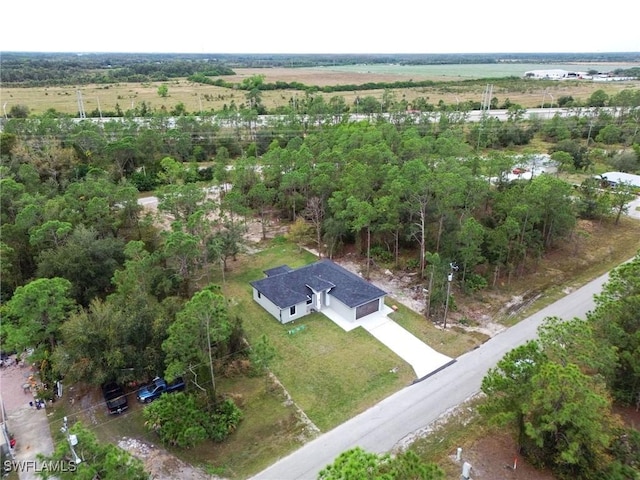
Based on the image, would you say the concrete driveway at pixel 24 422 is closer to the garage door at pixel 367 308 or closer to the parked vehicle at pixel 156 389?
the parked vehicle at pixel 156 389

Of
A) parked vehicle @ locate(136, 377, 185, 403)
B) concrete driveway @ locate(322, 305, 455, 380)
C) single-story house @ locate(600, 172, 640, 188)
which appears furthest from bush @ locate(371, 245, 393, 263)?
single-story house @ locate(600, 172, 640, 188)

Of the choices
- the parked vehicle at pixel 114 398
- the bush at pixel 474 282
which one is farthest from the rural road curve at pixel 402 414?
the parked vehicle at pixel 114 398

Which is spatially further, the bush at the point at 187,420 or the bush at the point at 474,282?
the bush at the point at 474,282

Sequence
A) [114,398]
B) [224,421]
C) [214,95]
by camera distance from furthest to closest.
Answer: [214,95], [114,398], [224,421]

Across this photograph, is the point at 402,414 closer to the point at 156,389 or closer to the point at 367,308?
the point at 367,308

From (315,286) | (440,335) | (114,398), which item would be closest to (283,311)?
(315,286)

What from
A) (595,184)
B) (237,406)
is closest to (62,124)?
(237,406)

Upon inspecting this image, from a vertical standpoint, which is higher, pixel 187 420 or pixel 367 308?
pixel 187 420
